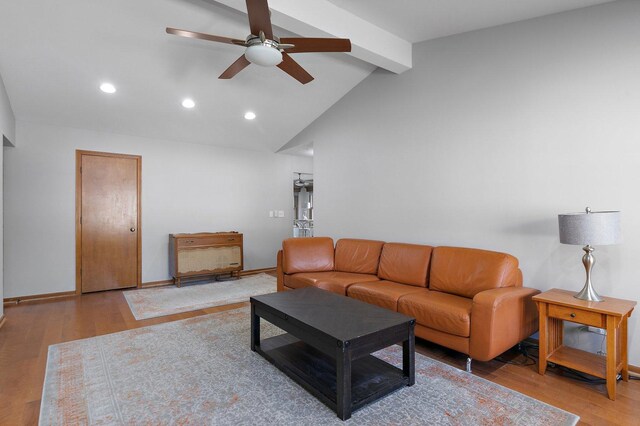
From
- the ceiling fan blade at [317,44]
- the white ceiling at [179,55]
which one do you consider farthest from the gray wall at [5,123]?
the ceiling fan blade at [317,44]

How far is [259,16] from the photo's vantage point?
2.16 metres

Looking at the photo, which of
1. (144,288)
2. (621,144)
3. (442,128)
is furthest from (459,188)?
(144,288)

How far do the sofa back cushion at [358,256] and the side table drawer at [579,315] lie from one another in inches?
76.0

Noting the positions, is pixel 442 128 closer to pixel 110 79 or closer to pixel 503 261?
pixel 503 261

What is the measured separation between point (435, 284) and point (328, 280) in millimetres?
1125

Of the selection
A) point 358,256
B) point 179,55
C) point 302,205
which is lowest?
point 358,256

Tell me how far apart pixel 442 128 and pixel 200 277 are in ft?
14.9

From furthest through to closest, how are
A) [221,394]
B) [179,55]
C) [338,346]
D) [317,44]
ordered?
[179,55]
[317,44]
[221,394]
[338,346]

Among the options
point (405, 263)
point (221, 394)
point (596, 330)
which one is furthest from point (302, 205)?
point (596, 330)

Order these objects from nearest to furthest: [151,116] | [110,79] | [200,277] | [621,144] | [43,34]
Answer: [621,144], [43,34], [110,79], [151,116], [200,277]

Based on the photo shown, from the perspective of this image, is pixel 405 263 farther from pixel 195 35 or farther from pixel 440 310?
pixel 195 35

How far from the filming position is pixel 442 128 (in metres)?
3.70

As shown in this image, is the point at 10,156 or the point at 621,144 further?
the point at 10,156

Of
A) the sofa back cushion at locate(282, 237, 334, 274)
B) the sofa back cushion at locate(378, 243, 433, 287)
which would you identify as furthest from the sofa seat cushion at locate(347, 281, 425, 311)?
the sofa back cushion at locate(282, 237, 334, 274)
